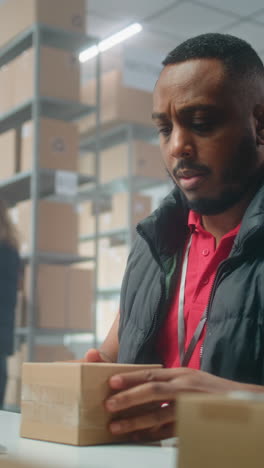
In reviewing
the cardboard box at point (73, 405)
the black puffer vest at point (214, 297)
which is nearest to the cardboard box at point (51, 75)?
the black puffer vest at point (214, 297)

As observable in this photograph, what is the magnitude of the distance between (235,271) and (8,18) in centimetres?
331

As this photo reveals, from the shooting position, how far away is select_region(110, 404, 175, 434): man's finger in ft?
2.54

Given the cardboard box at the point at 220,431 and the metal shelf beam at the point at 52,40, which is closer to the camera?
the cardboard box at the point at 220,431

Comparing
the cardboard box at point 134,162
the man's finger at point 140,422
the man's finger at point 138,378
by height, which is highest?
the cardboard box at point 134,162

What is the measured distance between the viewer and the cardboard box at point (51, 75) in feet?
12.1

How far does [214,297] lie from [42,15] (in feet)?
9.94

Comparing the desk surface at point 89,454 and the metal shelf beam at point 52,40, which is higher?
the metal shelf beam at point 52,40

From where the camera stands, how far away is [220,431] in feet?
1.51

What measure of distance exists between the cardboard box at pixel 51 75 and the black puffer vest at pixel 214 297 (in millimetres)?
2557

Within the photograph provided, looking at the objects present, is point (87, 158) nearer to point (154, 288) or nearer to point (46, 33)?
point (46, 33)

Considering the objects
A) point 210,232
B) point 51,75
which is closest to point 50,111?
point 51,75

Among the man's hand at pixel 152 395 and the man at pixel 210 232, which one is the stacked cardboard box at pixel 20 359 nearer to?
the man at pixel 210 232

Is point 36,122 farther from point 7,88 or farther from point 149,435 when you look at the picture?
point 149,435

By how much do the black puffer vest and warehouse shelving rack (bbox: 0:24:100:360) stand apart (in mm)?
2289
